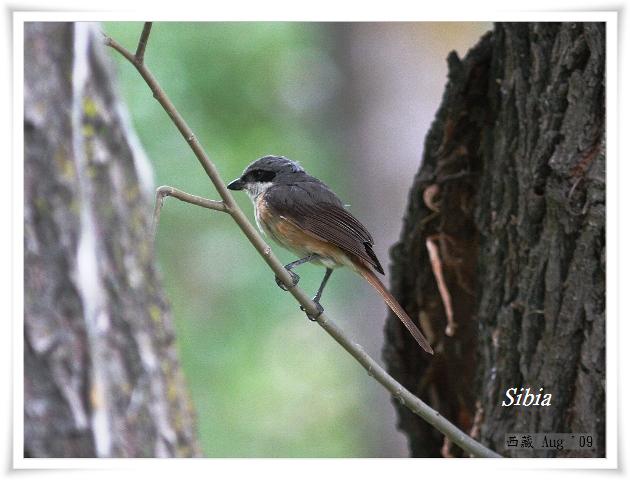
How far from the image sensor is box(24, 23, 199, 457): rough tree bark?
10.0 ft

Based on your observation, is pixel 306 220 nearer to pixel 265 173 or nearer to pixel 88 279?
pixel 265 173

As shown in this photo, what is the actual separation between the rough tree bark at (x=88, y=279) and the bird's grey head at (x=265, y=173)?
0.79 m

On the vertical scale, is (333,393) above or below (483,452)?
above

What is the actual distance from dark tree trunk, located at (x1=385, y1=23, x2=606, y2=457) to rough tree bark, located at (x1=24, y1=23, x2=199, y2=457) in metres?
1.10

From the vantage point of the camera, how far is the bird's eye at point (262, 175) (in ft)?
9.16

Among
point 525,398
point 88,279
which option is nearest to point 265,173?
point 88,279

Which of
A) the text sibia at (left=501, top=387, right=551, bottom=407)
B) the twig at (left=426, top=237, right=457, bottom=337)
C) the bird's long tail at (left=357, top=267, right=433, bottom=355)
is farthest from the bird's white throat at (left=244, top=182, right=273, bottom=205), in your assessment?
the text sibia at (left=501, top=387, right=551, bottom=407)

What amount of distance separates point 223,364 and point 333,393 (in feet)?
2.09

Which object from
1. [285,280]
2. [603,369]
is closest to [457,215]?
[603,369]

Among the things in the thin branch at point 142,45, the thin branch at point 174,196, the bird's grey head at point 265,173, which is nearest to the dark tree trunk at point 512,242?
the bird's grey head at point 265,173

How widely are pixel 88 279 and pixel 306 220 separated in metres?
1.09
